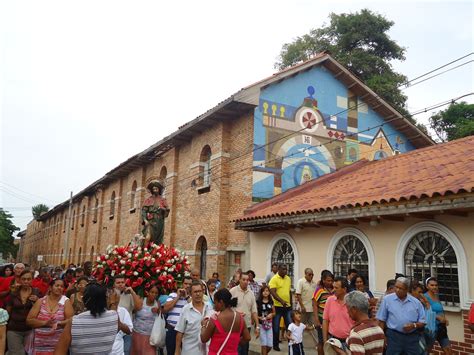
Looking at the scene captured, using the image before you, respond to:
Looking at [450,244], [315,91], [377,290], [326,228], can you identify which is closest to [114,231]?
[315,91]

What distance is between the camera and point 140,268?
666 cm

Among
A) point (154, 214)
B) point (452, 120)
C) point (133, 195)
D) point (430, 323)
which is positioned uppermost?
point (452, 120)

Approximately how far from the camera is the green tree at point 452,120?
26297 millimetres

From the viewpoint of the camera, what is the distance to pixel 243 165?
14.6 meters

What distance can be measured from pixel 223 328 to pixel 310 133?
481 inches

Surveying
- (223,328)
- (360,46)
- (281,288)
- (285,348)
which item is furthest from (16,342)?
(360,46)

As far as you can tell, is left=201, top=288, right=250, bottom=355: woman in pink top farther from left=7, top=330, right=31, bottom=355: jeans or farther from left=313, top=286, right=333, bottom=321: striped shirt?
left=313, top=286, right=333, bottom=321: striped shirt

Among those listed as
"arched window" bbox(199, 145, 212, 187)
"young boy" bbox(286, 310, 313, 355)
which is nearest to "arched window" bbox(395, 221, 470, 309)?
"young boy" bbox(286, 310, 313, 355)

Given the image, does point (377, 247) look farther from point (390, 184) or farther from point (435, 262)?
point (390, 184)

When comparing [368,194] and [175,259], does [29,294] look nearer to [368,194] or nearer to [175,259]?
[175,259]

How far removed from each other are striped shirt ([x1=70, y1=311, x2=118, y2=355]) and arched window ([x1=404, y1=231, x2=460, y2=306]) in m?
6.88

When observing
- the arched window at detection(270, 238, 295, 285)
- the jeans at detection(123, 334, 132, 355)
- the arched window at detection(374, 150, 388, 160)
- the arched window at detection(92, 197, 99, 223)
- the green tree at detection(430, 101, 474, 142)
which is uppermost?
the green tree at detection(430, 101, 474, 142)

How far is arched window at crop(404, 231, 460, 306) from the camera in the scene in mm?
8086

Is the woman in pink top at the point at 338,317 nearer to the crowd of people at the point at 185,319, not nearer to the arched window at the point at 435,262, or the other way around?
the crowd of people at the point at 185,319
